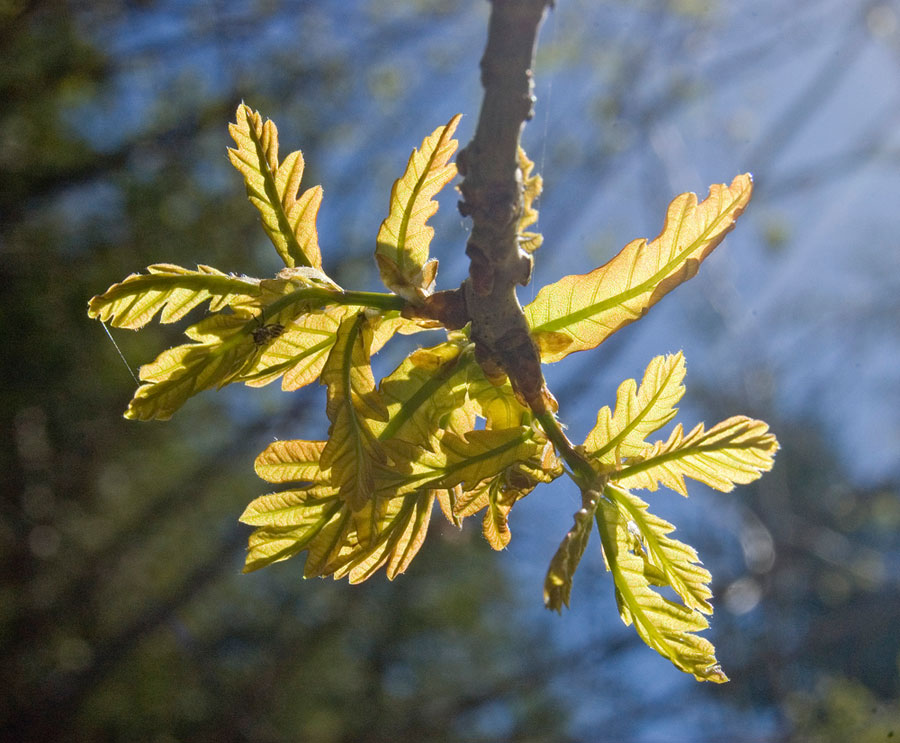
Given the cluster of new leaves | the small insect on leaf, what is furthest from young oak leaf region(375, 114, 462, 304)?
the small insect on leaf

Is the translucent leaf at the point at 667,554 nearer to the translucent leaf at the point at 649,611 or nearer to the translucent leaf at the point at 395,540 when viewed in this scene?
the translucent leaf at the point at 649,611

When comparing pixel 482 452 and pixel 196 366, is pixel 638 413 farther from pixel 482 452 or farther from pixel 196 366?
pixel 196 366

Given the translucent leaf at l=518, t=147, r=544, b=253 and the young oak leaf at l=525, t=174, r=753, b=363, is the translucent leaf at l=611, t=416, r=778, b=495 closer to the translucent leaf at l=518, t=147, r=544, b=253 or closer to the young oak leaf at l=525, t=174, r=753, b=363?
the young oak leaf at l=525, t=174, r=753, b=363

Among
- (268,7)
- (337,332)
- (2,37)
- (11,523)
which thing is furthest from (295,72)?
(337,332)

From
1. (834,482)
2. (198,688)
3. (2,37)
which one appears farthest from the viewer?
(834,482)

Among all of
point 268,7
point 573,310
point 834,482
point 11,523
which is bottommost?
point 834,482

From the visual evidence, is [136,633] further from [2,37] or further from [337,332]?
[337,332]
